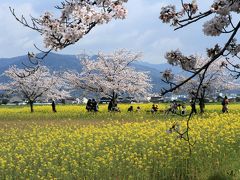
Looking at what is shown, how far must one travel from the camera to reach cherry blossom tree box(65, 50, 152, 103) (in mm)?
51469

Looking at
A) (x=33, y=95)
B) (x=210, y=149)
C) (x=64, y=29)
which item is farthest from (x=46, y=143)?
(x=33, y=95)

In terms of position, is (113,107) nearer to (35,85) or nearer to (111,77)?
(111,77)

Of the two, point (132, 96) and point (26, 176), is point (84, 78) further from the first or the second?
point (26, 176)

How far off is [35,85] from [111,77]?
1217 cm

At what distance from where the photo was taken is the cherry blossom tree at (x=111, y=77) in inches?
2026

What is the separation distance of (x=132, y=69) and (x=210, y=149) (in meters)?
39.9

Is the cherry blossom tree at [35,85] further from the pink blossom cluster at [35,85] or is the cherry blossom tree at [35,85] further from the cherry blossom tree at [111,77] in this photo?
the cherry blossom tree at [111,77]

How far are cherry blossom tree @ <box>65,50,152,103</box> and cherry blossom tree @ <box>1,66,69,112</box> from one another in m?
6.50

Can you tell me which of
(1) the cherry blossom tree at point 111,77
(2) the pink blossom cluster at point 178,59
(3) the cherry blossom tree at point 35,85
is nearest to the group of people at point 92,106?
(1) the cherry blossom tree at point 111,77

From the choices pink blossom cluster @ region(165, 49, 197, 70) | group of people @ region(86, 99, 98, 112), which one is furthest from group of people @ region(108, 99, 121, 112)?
pink blossom cluster @ region(165, 49, 197, 70)

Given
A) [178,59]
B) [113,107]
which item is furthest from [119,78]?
[178,59]

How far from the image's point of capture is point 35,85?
60.0m

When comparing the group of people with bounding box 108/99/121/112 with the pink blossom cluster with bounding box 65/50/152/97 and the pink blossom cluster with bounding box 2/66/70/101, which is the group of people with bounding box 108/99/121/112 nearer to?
the pink blossom cluster with bounding box 65/50/152/97

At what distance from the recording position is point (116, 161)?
43.8 feet
